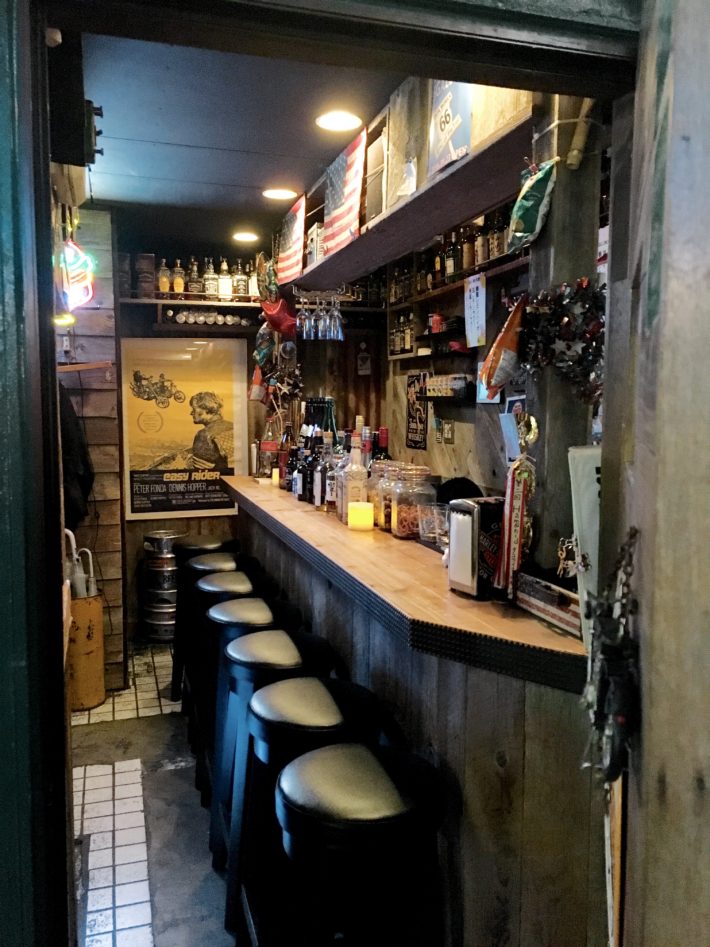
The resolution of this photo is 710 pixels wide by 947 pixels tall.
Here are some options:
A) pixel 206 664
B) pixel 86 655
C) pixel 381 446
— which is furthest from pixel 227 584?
pixel 86 655

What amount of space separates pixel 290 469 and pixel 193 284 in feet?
6.33

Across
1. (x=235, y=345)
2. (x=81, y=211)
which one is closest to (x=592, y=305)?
(x=81, y=211)

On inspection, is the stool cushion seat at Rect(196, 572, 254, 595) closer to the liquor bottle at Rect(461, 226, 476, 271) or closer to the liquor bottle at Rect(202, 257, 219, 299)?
the liquor bottle at Rect(461, 226, 476, 271)

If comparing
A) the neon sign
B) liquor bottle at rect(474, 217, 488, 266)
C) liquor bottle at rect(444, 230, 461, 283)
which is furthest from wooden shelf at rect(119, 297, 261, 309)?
liquor bottle at rect(474, 217, 488, 266)

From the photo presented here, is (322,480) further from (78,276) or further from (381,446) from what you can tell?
(78,276)

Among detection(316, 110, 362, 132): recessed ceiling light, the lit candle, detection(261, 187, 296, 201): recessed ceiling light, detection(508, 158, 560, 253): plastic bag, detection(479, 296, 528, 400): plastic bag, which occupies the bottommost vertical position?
the lit candle

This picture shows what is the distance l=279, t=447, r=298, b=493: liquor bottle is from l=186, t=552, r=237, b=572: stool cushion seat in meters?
0.47

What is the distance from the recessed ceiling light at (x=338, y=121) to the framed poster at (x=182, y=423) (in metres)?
2.60

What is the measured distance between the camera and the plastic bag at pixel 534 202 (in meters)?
1.60

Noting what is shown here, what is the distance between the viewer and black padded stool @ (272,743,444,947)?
143 centimetres

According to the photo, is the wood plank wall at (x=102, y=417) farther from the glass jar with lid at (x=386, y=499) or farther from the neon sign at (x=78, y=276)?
the glass jar with lid at (x=386, y=499)

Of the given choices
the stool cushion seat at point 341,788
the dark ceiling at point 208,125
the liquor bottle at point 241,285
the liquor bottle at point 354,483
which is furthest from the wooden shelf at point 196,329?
the stool cushion seat at point 341,788

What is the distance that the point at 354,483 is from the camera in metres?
2.73

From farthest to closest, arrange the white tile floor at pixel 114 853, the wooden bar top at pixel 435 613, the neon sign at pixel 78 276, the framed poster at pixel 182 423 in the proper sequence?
the framed poster at pixel 182 423 < the neon sign at pixel 78 276 < the white tile floor at pixel 114 853 < the wooden bar top at pixel 435 613
